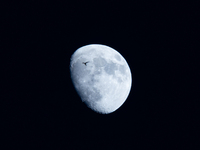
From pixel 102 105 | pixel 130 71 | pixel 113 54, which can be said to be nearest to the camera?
pixel 102 105

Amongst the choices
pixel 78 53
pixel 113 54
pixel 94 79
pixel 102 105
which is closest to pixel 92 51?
pixel 78 53

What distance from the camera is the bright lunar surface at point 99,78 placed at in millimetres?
2324

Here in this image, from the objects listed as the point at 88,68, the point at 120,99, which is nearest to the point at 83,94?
the point at 88,68

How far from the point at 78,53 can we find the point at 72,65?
296 millimetres

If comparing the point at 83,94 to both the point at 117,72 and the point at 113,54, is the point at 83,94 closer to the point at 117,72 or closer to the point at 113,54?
the point at 117,72

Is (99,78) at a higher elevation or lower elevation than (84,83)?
higher

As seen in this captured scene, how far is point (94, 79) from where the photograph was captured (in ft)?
7.57

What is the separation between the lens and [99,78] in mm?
2314

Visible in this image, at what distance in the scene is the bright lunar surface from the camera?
2324 mm

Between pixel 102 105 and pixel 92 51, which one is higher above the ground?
pixel 92 51

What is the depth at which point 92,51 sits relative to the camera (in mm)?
2555

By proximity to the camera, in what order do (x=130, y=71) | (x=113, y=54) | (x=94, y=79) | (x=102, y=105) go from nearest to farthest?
(x=94, y=79) < (x=102, y=105) < (x=113, y=54) < (x=130, y=71)

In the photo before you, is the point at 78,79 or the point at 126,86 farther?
the point at 126,86

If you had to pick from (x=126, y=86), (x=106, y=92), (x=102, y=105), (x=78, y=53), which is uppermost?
(x=78, y=53)
